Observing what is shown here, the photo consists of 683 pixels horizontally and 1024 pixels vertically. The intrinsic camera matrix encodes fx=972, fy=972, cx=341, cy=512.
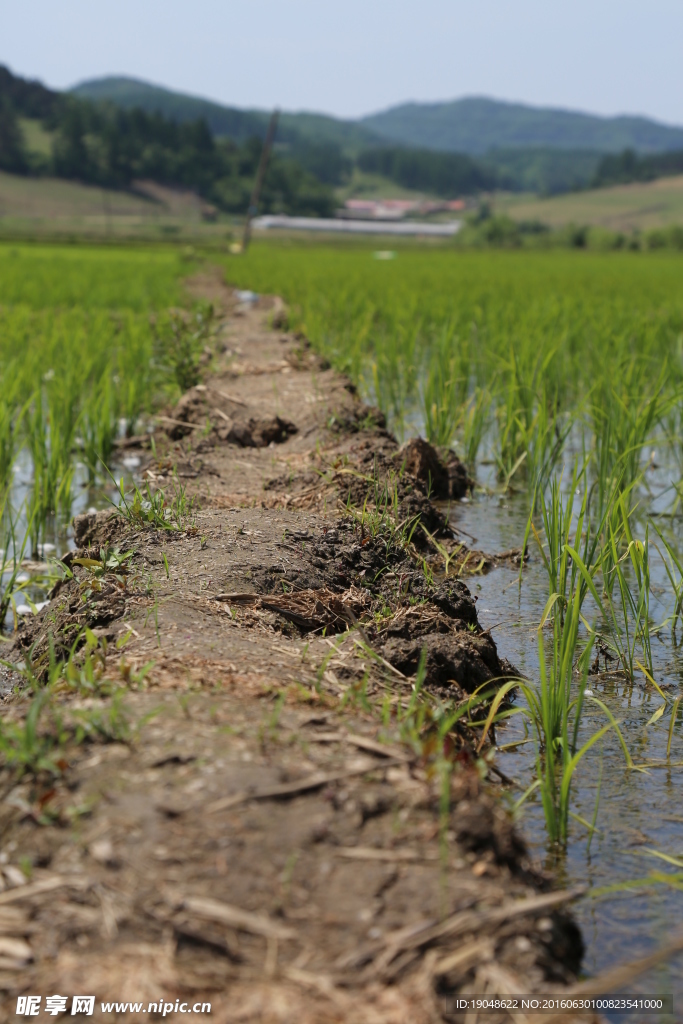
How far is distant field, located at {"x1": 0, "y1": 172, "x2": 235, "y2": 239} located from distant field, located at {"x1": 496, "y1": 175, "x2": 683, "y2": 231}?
36563 mm

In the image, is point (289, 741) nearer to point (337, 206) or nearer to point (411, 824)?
point (411, 824)

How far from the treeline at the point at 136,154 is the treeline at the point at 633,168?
149 feet

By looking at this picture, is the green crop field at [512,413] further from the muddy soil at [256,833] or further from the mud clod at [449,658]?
the muddy soil at [256,833]

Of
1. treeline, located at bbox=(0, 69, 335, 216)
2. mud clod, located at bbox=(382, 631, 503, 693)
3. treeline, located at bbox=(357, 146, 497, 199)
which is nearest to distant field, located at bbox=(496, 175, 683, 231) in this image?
treeline, located at bbox=(0, 69, 335, 216)

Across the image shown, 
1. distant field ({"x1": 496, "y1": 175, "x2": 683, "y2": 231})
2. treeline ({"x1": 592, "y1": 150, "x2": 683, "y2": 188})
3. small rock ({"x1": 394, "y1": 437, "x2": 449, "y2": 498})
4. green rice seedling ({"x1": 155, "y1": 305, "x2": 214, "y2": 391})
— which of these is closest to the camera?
small rock ({"x1": 394, "y1": 437, "x2": 449, "y2": 498})

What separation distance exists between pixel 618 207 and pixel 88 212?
62.3 meters

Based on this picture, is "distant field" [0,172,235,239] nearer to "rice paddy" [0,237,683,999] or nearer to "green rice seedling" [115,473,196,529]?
"rice paddy" [0,237,683,999]

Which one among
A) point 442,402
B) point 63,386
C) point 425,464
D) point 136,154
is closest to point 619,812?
point 425,464

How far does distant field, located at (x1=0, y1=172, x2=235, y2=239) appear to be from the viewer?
4212cm

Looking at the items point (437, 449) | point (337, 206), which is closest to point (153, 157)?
point (337, 206)

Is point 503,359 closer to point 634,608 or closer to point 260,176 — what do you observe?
point 634,608

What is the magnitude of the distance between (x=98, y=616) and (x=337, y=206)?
103m

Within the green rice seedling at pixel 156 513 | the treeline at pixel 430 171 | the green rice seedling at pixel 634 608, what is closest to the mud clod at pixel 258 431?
the green rice seedling at pixel 156 513

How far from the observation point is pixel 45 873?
54.2 inches
